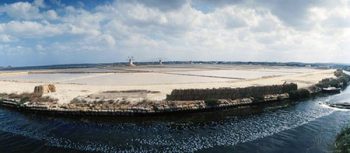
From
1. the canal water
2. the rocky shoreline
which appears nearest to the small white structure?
the rocky shoreline

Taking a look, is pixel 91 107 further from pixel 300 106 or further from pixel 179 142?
pixel 300 106

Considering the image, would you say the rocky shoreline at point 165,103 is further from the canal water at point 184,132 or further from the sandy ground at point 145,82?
the sandy ground at point 145,82

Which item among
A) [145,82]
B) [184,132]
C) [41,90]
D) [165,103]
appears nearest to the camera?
[184,132]

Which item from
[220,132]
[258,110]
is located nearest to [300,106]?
[258,110]

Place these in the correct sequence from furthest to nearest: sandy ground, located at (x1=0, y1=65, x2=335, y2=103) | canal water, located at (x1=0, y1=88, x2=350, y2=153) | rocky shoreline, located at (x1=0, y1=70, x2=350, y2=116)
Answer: sandy ground, located at (x1=0, y1=65, x2=335, y2=103) < rocky shoreline, located at (x1=0, y1=70, x2=350, y2=116) < canal water, located at (x1=0, y1=88, x2=350, y2=153)

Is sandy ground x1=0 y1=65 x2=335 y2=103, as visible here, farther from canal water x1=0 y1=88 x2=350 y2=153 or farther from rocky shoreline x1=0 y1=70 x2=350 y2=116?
canal water x1=0 y1=88 x2=350 y2=153

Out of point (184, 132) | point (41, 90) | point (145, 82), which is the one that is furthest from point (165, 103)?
point (145, 82)

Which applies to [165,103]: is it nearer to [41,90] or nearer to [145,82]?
[41,90]
